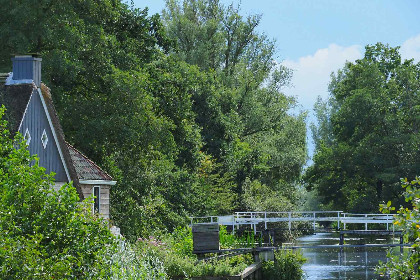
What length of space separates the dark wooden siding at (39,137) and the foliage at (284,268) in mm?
12158

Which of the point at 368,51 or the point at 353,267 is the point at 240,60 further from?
the point at 353,267

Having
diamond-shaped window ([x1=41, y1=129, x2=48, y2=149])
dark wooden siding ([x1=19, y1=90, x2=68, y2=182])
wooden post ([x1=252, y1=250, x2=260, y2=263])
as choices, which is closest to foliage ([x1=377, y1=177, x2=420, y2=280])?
dark wooden siding ([x1=19, y1=90, x2=68, y2=182])

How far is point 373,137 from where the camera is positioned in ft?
234

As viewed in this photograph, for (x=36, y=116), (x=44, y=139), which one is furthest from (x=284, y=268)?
(x=36, y=116)

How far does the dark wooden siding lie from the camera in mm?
29859

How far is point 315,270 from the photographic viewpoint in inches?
1801

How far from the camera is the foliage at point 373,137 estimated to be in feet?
232

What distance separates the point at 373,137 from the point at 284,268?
3628 cm

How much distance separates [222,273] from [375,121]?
45567 mm

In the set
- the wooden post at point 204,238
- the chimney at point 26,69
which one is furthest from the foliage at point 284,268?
the chimney at point 26,69

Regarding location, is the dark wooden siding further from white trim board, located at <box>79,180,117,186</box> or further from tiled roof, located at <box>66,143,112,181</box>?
tiled roof, located at <box>66,143,112,181</box>

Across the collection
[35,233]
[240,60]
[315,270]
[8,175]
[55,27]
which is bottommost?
[315,270]

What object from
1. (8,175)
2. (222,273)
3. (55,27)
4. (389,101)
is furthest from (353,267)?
(8,175)

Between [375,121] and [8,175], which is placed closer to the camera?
[8,175]
